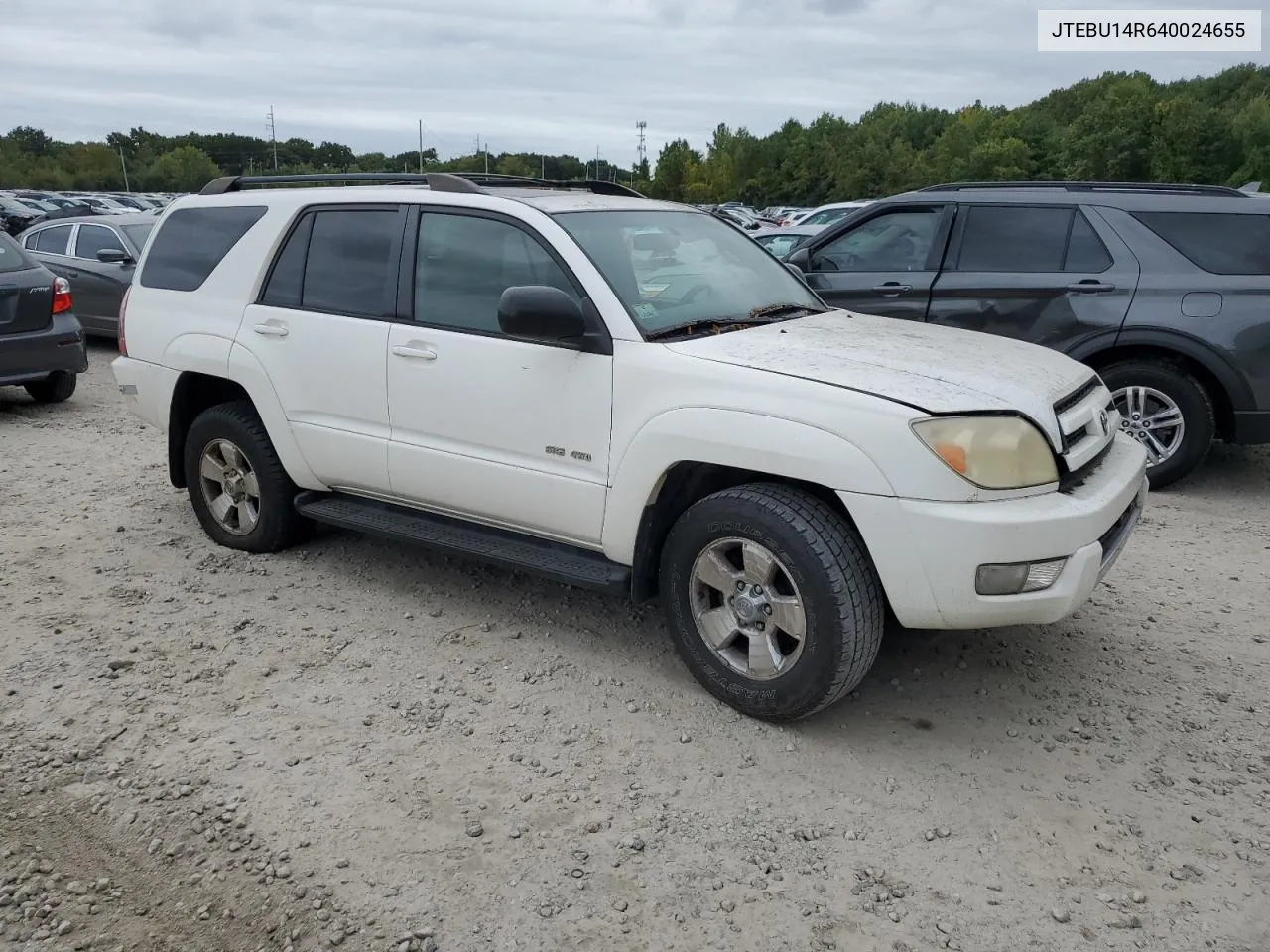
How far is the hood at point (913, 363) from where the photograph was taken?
3.30 m

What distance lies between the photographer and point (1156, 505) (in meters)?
6.20

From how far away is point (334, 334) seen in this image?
448cm

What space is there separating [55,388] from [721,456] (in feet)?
24.6

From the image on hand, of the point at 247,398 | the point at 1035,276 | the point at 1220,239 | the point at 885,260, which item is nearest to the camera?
the point at 247,398

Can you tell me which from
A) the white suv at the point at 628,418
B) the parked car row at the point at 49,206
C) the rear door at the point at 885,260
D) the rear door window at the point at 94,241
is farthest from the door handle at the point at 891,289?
the parked car row at the point at 49,206

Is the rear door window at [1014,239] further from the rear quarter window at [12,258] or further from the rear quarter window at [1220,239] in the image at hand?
the rear quarter window at [12,258]

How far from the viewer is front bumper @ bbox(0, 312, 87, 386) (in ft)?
26.3

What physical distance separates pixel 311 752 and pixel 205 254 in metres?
2.79

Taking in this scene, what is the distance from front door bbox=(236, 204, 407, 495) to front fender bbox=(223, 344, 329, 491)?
1.4 inches

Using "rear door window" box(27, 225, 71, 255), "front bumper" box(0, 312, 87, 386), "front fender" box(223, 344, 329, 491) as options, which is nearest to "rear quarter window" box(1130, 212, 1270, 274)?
"front fender" box(223, 344, 329, 491)

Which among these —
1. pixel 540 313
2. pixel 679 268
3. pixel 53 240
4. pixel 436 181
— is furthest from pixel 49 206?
pixel 540 313

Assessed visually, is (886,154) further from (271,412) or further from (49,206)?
(271,412)

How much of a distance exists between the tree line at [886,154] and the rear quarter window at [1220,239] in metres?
48.4

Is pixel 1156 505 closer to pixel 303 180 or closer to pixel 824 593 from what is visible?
pixel 824 593
